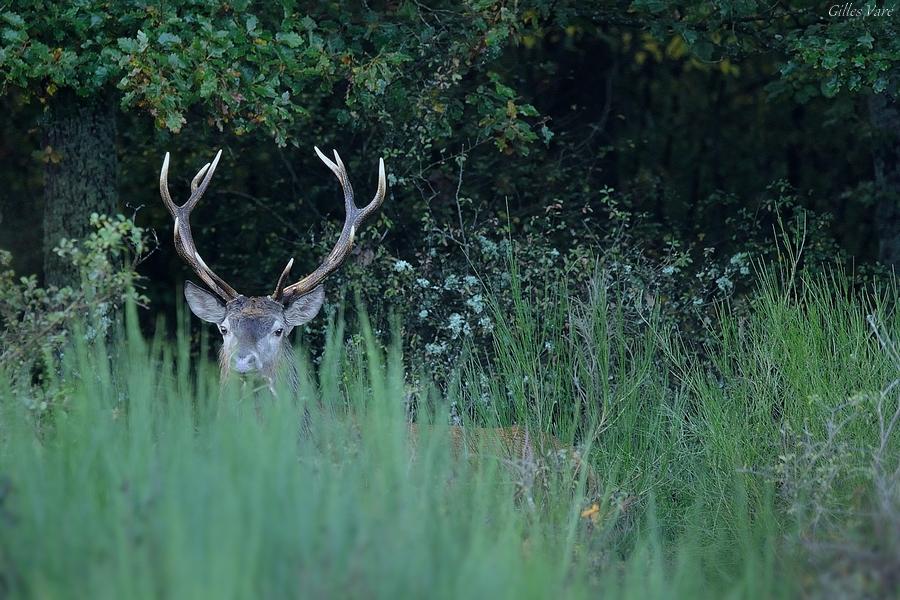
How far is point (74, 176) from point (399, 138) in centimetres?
211

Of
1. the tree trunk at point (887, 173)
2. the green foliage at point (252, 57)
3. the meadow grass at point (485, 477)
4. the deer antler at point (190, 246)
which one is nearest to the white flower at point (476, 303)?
the meadow grass at point (485, 477)

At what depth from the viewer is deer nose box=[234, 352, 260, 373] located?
633 centimetres

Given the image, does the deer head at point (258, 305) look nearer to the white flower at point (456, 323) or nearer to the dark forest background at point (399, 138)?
the dark forest background at point (399, 138)

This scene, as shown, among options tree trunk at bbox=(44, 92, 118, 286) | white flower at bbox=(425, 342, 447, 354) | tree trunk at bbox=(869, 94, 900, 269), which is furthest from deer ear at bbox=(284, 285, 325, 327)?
tree trunk at bbox=(869, 94, 900, 269)

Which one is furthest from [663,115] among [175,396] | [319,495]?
[319,495]

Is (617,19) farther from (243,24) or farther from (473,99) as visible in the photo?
(243,24)

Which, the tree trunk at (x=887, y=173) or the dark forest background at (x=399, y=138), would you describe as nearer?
the dark forest background at (x=399, y=138)

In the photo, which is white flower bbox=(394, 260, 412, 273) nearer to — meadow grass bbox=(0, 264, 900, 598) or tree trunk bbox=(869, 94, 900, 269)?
meadow grass bbox=(0, 264, 900, 598)

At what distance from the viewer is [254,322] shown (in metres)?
6.74

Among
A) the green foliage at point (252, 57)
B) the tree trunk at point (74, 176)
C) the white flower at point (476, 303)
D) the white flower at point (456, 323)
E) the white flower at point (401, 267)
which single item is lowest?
the white flower at point (456, 323)

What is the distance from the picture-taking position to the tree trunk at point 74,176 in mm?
8406

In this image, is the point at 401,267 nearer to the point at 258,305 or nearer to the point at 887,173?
the point at 258,305

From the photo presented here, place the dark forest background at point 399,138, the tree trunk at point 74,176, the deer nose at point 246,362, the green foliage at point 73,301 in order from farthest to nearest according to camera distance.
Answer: the tree trunk at point 74,176
the dark forest background at point 399,138
the deer nose at point 246,362
the green foliage at point 73,301

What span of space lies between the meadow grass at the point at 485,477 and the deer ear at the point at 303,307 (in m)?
0.86
